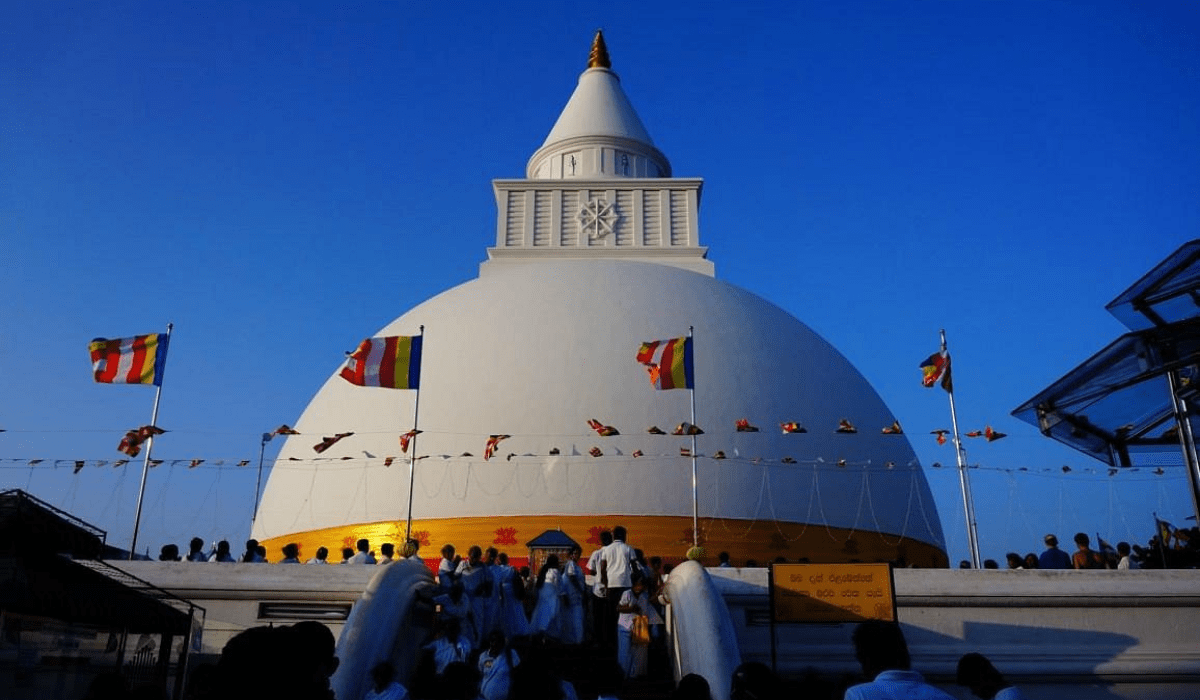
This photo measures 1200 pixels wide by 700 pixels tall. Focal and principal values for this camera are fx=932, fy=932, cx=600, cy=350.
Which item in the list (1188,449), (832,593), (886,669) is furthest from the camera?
(1188,449)

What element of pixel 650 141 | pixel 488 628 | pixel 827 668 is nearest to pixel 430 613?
pixel 488 628

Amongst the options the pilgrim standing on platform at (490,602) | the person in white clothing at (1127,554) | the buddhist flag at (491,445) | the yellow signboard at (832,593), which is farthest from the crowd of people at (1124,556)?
the buddhist flag at (491,445)

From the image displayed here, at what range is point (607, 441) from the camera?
1638cm

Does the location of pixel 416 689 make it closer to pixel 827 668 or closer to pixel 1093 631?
Answer: pixel 827 668

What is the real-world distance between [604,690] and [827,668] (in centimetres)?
421

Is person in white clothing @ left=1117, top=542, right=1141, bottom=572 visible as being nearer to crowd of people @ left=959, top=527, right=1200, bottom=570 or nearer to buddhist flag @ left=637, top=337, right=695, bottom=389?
crowd of people @ left=959, top=527, right=1200, bottom=570

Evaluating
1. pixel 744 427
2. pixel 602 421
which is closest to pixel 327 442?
pixel 602 421

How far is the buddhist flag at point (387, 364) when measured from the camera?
15.3m

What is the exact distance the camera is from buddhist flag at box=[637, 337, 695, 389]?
15.4 m

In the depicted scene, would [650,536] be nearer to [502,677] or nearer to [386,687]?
[502,677]

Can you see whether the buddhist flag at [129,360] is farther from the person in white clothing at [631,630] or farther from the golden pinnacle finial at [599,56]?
the golden pinnacle finial at [599,56]

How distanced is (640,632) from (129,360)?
9.86 m

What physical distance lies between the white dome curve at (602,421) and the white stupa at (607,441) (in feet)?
0.12

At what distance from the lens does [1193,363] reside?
9.58 metres
